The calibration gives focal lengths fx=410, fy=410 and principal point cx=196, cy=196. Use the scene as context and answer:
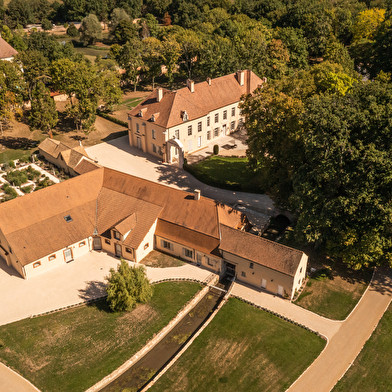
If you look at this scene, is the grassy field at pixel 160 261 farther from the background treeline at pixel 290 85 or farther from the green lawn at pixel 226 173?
the green lawn at pixel 226 173

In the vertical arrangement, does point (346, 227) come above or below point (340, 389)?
above

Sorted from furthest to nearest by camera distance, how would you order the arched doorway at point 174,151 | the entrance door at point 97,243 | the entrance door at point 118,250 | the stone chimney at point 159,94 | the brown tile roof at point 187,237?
the stone chimney at point 159,94 → the arched doorway at point 174,151 → the entrance door at point 97,243 → the entrance door at point 118,250 → the brown tile roof at point 187,237

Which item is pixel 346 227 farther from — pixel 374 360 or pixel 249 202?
pixel 249 202

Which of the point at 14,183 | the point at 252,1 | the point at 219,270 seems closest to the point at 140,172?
the point at 14,183

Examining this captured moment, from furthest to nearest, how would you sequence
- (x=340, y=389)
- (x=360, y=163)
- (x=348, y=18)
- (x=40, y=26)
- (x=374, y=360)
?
(x=40, y=26), (x=348, y=18), (x=360, y=163), (x=374, y=360), (x=340, y=389)

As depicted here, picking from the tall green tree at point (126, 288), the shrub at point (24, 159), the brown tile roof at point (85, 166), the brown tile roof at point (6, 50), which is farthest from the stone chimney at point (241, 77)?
the brown tile roof at point (6, 50)

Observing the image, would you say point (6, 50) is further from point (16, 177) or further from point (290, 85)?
point (290, 85)

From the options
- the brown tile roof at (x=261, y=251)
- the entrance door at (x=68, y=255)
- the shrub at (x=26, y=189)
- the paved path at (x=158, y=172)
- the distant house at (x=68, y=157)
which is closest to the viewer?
the brown tile roof at (x=261, y=251)
